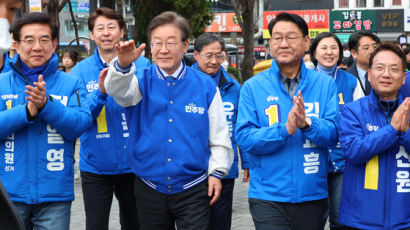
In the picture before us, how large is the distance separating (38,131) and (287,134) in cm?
168

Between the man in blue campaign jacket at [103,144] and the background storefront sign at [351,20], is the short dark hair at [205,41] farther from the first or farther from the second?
the background storefront sign at [351,20]

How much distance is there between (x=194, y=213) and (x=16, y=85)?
1513 mm

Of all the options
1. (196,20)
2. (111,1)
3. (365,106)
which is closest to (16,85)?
(365,106)

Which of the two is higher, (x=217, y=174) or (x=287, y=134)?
(x=287, y=134)

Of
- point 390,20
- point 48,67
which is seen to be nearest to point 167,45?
point 48,67

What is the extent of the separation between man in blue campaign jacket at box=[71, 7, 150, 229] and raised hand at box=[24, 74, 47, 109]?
3.00ft

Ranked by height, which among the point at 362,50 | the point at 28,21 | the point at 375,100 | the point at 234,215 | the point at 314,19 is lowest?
the point at 234,215

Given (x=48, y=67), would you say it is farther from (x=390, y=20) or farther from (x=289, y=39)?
(x=390, y=20)

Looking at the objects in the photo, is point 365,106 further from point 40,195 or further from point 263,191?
point 40,195

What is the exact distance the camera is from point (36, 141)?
14.9 ft

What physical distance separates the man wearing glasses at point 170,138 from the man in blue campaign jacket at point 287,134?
11.9 inches

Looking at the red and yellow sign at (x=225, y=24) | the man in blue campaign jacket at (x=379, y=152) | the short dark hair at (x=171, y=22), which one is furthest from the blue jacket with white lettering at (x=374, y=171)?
the red and yellow sign at (x=225, y=24)

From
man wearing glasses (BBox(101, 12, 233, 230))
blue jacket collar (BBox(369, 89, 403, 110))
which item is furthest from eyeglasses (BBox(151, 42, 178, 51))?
blue jacket collar (BBox(369, 89, 403, 110))

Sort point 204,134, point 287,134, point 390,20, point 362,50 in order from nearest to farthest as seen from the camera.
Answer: point 287,134
point 204,134
point 362,50
point 390,20
